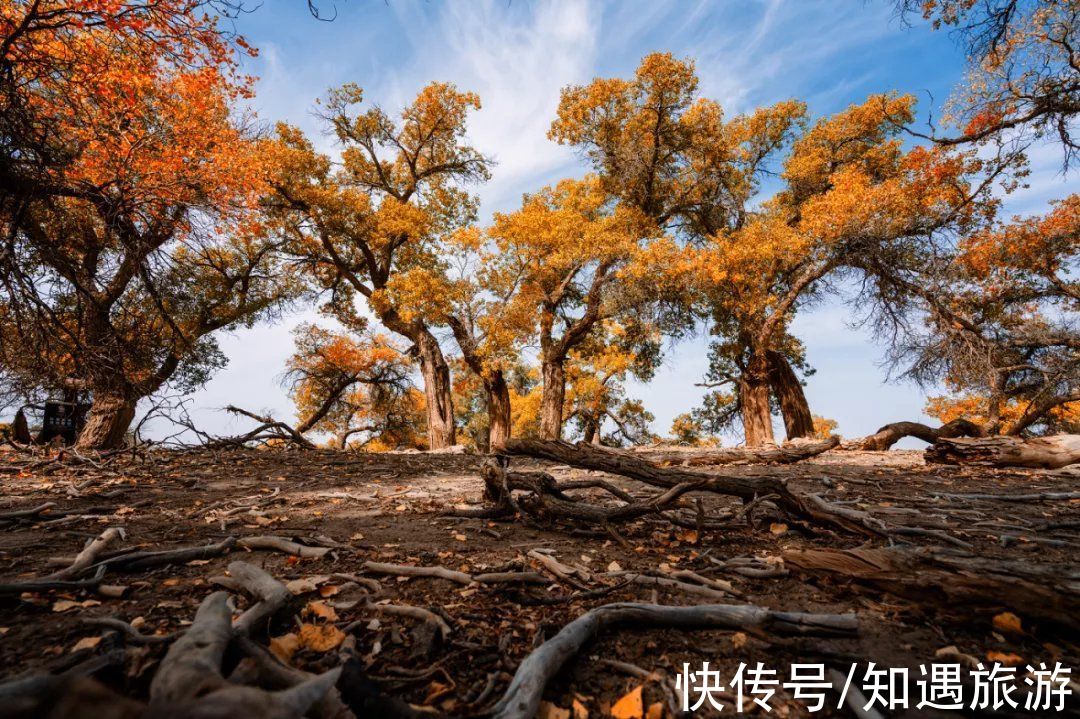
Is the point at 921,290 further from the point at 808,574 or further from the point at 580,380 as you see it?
the point at 808,574

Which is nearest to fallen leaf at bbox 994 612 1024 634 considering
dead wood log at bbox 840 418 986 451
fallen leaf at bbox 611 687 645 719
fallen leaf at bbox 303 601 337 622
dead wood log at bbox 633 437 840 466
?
fallen leaf at bbox 611 687 645 719

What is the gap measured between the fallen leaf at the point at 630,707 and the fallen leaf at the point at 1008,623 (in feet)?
5.73

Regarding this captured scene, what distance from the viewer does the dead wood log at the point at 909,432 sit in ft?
30.0

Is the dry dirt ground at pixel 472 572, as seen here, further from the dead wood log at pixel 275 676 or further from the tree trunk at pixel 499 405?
the tree trunk at pixel 499 405

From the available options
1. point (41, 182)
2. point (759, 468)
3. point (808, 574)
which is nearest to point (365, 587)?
point (808, 574)

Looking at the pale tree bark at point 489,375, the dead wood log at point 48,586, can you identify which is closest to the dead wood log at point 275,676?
the dead wood log at point 48,586

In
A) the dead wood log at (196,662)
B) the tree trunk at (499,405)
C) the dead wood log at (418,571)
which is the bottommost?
the dead wood log at (418,571)

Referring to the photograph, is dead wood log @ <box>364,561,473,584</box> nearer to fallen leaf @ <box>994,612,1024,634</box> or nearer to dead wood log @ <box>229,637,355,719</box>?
dead wood log @ <box>229,637,355,719</box>

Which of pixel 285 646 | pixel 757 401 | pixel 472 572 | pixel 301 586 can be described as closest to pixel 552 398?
pixel 757 401

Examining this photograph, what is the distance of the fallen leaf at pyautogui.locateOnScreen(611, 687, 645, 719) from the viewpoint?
1630 mm

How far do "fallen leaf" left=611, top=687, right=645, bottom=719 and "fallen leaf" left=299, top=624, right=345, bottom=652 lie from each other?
116cm

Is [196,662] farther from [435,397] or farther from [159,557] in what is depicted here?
[435,397]

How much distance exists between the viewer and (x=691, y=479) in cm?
412

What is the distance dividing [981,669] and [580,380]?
1764 cm
